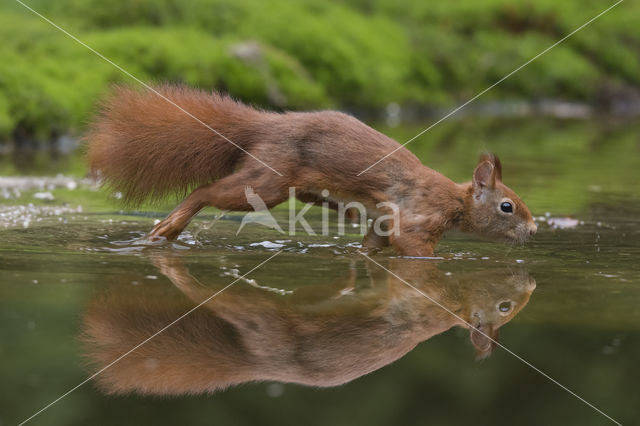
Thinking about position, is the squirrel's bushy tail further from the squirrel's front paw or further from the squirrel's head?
the squirrel's head

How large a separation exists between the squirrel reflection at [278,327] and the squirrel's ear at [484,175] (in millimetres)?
1321

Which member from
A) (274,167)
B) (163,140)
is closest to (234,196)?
(274,167)

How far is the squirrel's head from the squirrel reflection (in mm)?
1270

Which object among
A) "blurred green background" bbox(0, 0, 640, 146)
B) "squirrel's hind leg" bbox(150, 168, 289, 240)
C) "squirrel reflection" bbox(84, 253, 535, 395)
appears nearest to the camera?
"squirrel reflection" bbox(84, 253, 535, 395)

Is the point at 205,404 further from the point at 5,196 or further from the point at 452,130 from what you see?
the point at 452,130

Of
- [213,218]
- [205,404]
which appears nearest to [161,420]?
[205,404]

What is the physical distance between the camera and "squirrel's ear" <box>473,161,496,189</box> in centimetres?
669

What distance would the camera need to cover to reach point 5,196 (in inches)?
341

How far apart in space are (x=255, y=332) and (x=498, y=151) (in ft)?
35.6

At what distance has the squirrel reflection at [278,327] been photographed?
3.63 metres

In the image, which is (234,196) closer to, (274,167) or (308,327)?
(274,167)

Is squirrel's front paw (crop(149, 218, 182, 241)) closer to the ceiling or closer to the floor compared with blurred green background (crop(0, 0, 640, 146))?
closer to the floor

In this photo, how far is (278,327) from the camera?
4234 mm

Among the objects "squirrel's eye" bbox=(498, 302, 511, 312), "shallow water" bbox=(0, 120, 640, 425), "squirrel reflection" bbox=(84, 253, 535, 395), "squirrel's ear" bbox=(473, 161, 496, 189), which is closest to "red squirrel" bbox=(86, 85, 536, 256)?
"squirrel's ear" bbox=(473, 161, 496, 189)
